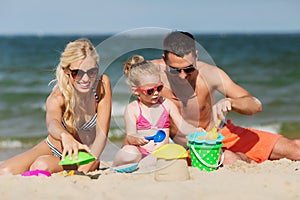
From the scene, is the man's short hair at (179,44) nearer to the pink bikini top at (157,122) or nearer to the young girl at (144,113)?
the young girl at (144,113)

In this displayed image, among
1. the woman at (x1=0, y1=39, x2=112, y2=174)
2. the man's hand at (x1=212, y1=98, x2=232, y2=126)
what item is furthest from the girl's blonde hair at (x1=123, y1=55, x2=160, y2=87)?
the man's hand at (x1=212, y1=98, x2=232, y2=126)

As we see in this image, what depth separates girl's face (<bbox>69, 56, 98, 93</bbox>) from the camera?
4078 millimetres

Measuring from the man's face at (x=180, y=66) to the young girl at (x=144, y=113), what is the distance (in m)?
0.13

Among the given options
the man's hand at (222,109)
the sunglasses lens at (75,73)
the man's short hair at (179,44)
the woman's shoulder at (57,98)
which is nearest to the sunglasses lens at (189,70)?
the man's short hair at (179,44)

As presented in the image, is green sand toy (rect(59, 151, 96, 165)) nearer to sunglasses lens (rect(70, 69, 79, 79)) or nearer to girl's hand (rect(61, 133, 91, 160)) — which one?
girl's hand (rect(61, 133, 91, 160))

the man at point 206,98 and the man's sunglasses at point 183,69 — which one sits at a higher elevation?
the man's sunglasses at point 183,69

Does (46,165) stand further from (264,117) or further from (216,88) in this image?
(264,117)

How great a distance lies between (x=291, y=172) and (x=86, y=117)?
1.83m

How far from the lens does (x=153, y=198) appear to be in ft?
10.6

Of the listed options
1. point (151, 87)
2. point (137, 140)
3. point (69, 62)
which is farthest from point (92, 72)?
point (137, 140)

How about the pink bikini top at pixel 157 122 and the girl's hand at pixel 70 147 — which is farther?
the pink bikini top at pixel 157 122

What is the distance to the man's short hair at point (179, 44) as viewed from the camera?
432 centimetres

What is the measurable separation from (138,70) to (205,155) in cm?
91

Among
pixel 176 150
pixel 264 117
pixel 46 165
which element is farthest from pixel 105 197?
pixel 264 117
